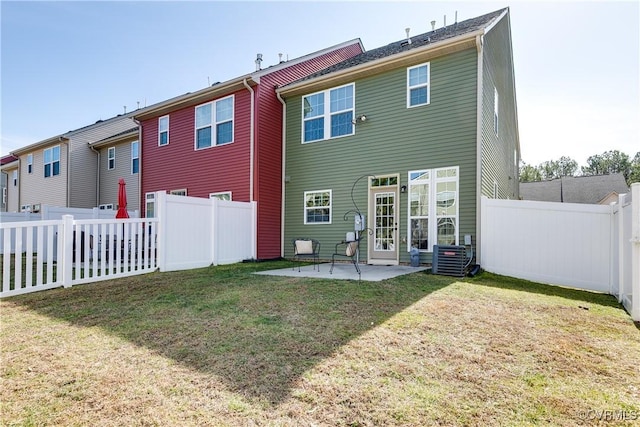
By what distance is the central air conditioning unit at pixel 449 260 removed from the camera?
7098mm

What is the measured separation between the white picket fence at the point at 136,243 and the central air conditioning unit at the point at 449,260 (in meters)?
5.14

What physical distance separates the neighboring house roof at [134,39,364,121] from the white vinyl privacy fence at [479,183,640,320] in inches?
288

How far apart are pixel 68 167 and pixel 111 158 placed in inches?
75.4

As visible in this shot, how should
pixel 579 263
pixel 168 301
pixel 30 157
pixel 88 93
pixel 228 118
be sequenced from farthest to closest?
pixel 30 157, pixel 88 93, pixel 228 118, pixel 579 263, pixel 168 301

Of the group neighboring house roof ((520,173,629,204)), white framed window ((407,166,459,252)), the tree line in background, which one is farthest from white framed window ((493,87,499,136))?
the tree line in background

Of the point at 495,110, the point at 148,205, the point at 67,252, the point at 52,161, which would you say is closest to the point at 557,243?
the point at 495,110

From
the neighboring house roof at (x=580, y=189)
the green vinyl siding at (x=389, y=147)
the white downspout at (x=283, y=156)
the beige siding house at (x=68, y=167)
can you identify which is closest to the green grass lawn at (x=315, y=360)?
the green vinyl siding at (x=389, y=147)

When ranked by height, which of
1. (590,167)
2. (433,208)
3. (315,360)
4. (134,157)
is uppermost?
(590,167)

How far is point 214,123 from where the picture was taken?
11.3 metres

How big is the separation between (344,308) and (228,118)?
28.2 ft

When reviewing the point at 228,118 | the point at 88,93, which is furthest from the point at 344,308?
the point at 88,93

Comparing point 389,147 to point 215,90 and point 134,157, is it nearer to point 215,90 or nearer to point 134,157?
point 215,90

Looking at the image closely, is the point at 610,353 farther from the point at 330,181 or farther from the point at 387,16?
the point at 387,16

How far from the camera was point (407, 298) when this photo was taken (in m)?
4.75
